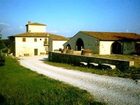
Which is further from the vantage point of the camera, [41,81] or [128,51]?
[128,51]

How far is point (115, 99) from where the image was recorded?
1185 centimetres

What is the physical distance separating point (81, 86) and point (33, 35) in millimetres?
39895

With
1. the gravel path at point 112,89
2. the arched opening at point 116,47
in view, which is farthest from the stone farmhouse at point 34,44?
the gravel path at point 112,89

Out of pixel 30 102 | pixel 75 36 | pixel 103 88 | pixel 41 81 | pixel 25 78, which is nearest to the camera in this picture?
pixel 30 102

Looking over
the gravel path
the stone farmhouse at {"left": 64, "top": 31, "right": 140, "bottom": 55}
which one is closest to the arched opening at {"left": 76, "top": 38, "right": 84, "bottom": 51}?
the stone farmhouse at {"left": 64, "top": 31, "right": 140, "bottom": 55}

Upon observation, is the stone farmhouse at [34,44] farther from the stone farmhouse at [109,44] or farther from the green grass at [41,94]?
the green grass at [41,94]

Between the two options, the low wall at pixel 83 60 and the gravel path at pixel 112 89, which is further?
the low wall at pixel 83 60

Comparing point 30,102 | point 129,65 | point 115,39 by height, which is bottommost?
point 30,102

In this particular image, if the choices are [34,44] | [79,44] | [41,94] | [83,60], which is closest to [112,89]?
[41,94]

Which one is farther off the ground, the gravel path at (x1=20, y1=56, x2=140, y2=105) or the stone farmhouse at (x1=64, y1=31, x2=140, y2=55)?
the stone farmhouse at (x1=64, y1=31, x2=140, y2=55)

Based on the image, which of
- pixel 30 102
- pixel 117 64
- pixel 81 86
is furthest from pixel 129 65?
pixel 30 102

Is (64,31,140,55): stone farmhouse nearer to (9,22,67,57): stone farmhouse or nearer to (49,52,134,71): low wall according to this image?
(49,52,134,71): low wall

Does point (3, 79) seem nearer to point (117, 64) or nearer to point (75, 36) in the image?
point (117, 64)

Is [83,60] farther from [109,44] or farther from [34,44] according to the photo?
[34,44]
